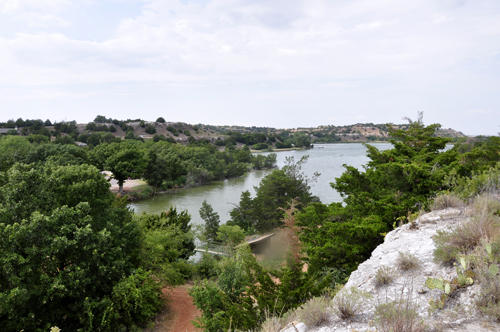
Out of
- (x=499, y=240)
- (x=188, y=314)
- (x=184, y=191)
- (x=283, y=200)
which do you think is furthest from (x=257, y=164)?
(x=499, y=240)

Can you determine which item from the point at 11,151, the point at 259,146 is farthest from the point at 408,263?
the point at 259,146

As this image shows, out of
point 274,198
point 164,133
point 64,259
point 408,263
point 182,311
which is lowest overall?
point 182,311

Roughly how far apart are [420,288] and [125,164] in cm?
3844

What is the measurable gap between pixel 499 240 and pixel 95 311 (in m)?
11.3

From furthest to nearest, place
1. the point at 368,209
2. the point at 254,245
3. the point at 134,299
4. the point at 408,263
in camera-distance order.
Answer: the point at 254,245 < the point at 368,209 < the point at 134,299 < the point at 408,263

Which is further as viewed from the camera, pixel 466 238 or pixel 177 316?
pixel 177 316

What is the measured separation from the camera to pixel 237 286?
10.8 m

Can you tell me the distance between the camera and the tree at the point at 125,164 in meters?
37.6

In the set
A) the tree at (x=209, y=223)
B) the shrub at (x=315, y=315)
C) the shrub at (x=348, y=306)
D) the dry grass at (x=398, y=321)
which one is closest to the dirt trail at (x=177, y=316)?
the tree at (x=209, y=223)

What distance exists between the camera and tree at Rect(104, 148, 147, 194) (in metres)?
37.6

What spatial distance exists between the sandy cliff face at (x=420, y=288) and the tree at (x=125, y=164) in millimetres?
36748

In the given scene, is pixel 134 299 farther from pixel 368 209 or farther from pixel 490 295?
pixel 490 295

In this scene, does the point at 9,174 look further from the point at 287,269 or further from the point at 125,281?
the point at 287,269

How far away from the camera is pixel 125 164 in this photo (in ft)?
124
